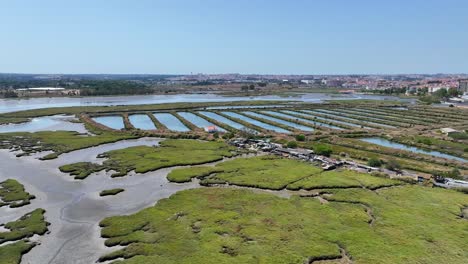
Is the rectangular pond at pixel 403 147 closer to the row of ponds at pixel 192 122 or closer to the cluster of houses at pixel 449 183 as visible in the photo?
the row of ponds at pixel 192 122

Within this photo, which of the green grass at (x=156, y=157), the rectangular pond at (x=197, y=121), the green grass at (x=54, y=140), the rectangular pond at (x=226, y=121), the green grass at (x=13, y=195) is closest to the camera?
the green grass at (x=13, y=195)

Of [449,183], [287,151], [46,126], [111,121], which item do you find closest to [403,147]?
[449,183]

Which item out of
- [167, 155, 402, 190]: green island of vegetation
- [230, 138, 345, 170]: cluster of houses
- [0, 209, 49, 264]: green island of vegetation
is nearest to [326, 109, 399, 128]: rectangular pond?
[230, 138, 345, 170]: cluster of houses

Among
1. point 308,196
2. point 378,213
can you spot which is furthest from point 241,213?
point 378,213

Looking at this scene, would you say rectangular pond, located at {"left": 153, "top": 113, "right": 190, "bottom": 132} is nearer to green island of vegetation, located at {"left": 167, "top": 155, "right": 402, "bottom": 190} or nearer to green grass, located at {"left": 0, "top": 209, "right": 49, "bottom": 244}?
green island of vegetation, located at {"left": 167, "top": 155, "right": 402, "bottom": 190}

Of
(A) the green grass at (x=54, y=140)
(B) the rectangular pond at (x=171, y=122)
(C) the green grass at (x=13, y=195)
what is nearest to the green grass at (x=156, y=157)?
(C) the green grass at (x=13, y=195)

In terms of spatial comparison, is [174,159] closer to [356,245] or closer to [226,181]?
[226,181]

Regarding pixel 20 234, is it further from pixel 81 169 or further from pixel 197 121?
pixel 197 121
